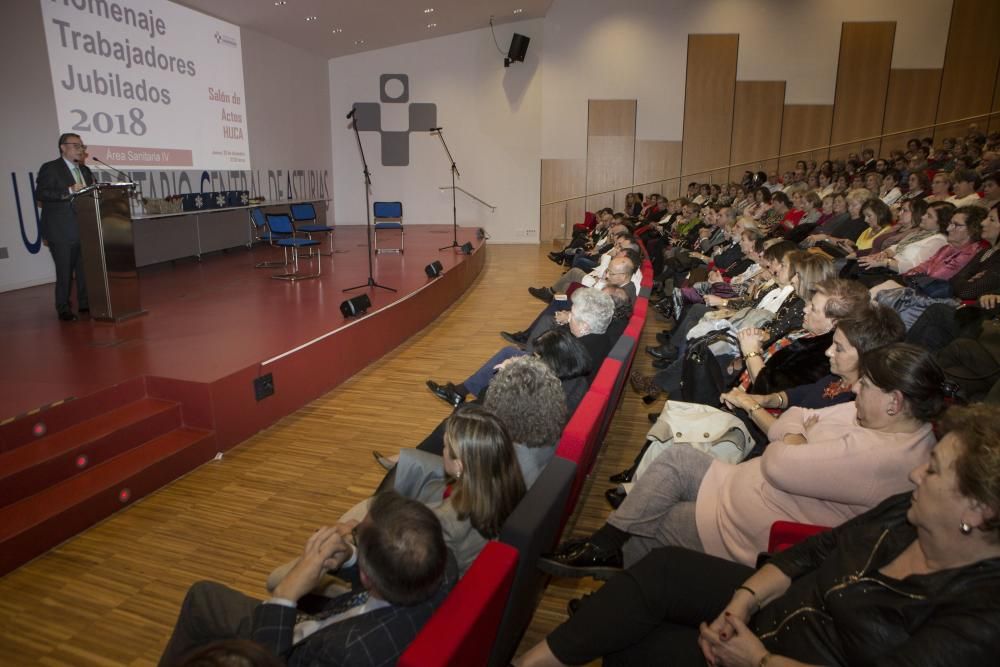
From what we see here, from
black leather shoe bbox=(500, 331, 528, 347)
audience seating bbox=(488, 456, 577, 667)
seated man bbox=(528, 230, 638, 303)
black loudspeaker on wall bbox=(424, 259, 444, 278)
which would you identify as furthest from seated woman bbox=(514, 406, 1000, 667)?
black loudspeaker on wall bbox=(424, 259, 444, 278)

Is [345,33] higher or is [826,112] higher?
[345,33]

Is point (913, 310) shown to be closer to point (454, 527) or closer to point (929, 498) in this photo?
point (929, 498)

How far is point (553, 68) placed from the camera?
41.3 ft

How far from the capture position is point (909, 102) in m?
12.0

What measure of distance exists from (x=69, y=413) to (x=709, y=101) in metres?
12.3

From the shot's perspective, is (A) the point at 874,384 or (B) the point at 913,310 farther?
(B) the point at 913,310

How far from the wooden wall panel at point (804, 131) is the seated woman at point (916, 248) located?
864 centimetres

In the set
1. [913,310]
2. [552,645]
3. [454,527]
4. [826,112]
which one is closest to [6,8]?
[454,527]

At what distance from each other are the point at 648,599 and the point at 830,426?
2.67 feet

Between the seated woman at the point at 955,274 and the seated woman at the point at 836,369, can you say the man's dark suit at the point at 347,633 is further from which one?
the seated woman at the point at 955,274

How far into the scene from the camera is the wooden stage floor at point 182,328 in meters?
3.53

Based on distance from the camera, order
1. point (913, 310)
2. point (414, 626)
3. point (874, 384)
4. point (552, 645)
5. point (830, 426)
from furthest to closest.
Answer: point (913, 310)
point (830, 426)
point (874, 384)
point (552, 645)
point (414, 626)

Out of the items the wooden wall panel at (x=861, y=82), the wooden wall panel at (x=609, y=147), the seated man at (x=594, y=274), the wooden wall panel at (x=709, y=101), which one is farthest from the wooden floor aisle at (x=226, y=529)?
the wooden wall panel at (x=861, y=82)

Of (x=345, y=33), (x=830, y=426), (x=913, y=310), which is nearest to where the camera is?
(x=830, y=426)
